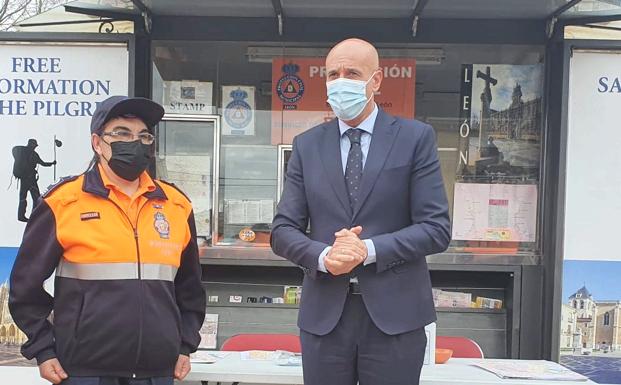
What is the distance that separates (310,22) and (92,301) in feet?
9.62

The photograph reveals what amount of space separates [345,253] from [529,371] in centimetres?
155

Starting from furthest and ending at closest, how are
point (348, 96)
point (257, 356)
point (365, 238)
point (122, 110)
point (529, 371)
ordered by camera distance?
point (257, 356)
point (529, 371)
point (122, 110)
point (348, 96)
point (365, 238)

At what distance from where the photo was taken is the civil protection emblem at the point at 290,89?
4.73 m

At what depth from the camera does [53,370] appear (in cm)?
211

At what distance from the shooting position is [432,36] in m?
4.50

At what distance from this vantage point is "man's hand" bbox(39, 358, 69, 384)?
2.11 meters

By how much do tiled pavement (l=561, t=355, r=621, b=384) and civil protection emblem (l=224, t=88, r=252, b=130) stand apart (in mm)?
2766

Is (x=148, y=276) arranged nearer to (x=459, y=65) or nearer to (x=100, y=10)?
(x=100, y=10)

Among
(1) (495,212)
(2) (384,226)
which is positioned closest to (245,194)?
(1) (495,212)

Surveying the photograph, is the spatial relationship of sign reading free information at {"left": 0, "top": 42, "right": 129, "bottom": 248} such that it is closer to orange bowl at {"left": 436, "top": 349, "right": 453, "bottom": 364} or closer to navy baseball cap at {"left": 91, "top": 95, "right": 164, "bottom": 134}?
navy baseball cap at {"left": 91, "top": 95, "right": 164, "bottom": 134}

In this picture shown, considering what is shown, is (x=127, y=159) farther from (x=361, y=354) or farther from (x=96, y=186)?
(x=361, y=354)

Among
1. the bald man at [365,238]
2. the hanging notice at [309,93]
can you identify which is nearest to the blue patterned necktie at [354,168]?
the bald man at [365,238]

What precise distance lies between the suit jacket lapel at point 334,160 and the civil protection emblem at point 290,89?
255 cm

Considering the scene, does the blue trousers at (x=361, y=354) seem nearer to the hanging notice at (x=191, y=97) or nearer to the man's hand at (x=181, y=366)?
the man's hand at (x=181, y=366)
